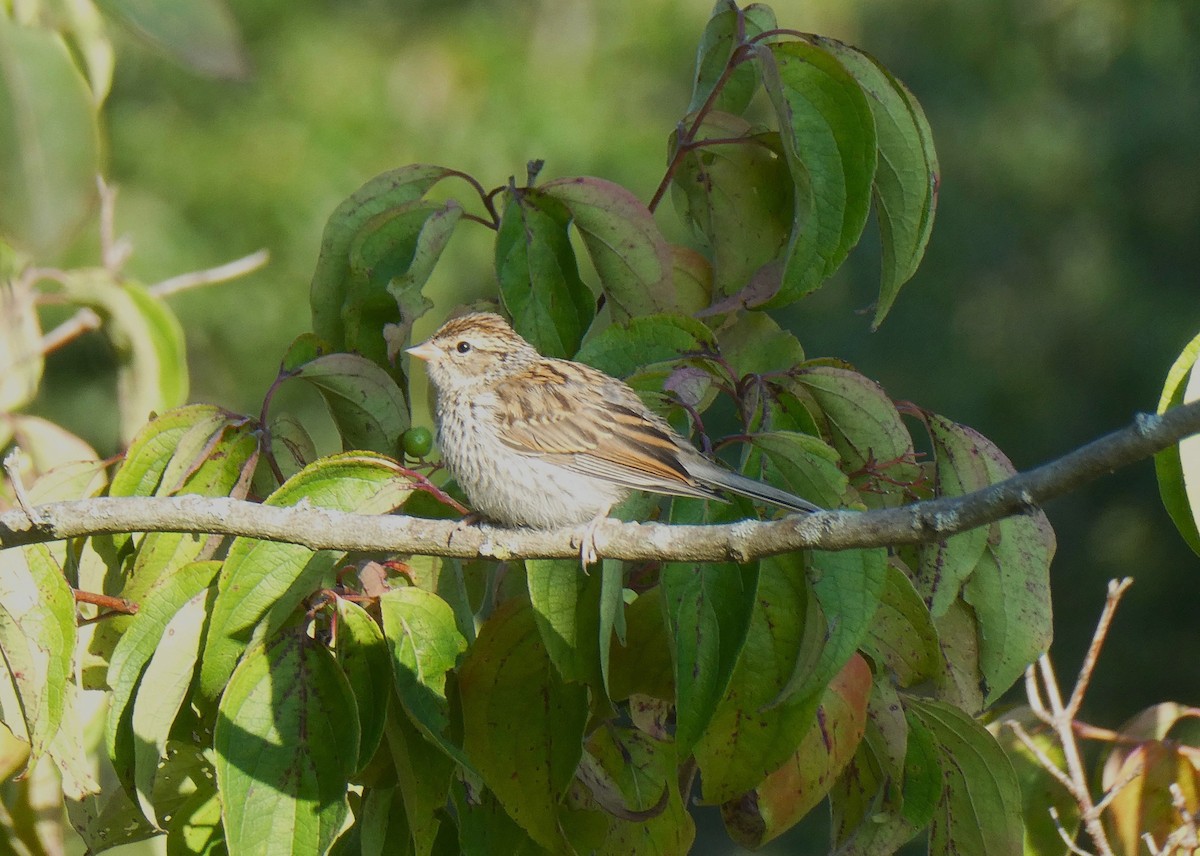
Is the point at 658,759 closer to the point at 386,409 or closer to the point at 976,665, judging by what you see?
the point at 976,665

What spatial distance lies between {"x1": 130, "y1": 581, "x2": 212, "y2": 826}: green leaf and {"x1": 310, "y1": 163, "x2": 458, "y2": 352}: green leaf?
0.74 metres

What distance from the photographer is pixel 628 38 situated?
11.4 meters

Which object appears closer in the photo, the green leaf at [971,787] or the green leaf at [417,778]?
the green leaf at [417,778]

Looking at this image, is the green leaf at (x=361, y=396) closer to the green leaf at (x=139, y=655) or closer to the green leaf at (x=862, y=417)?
the green leaf at (x=139, y=655)

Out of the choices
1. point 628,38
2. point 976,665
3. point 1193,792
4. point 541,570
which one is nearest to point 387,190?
point 541,570

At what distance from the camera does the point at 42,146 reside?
0.73 meters

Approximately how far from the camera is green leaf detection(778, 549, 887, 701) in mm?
1871

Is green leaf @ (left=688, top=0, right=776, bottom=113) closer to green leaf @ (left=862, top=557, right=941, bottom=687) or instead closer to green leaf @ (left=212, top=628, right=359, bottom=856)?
green leaf @ (left=862, top=557, right=941, bottom=687)

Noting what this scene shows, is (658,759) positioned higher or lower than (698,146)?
lower

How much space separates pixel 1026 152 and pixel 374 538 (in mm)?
10019

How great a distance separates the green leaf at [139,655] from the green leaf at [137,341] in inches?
47.3

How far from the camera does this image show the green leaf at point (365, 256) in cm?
263

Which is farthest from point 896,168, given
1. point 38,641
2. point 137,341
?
point 137,341

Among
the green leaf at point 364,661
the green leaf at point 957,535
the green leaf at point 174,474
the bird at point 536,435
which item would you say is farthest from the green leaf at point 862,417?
the green leaf at point 174,474
